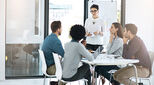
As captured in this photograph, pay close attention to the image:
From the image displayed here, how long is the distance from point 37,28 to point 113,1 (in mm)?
1898

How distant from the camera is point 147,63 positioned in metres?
4.27

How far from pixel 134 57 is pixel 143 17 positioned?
6.54ft

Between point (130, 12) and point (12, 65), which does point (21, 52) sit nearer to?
point (12, 65)

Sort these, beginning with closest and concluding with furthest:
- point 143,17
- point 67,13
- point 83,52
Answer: point 83,52 < point 143,17 < point 67,13

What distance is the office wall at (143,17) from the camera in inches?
226

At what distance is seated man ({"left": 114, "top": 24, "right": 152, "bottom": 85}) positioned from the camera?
4238mm

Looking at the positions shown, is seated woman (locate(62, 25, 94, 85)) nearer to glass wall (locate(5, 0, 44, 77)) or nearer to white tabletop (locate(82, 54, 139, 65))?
white tabletop (locate(82, 54, 139, 65))

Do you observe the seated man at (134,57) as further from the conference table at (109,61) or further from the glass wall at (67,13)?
the glass wall at (67,13)

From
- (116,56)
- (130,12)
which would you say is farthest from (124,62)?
(130,12)

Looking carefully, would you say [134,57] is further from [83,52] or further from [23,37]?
[23,37]

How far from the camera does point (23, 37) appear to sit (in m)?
6.13

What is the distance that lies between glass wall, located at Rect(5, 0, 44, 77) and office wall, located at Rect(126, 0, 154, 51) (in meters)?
2.04

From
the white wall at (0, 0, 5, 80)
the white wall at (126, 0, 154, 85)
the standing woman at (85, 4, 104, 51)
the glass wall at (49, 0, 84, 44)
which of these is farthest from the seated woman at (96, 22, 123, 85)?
the white wall at (0, 0, 5, 80)

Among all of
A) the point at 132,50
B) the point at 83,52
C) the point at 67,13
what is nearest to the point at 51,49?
the point at 83,52
